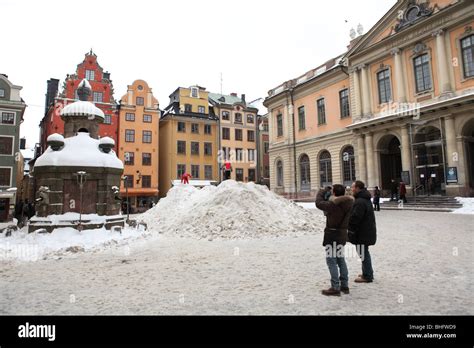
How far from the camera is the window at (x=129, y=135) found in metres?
37.9

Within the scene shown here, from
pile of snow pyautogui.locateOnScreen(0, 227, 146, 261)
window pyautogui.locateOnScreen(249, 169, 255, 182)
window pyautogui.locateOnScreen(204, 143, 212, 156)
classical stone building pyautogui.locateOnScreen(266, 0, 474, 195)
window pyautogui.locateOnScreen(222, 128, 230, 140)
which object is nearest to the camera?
pile of snow pyautogui.locateOnScreen(0, 227, 146, 261)

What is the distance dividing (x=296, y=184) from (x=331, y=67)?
547 inches

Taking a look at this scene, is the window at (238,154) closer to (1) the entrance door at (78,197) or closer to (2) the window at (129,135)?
(2) the window at (129,135)

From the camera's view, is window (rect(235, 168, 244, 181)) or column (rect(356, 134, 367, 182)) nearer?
column (rect(356, 134, 367, 182))

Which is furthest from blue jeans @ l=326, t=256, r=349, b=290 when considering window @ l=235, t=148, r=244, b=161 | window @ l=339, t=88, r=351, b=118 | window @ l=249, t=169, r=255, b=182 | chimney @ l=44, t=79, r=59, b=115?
chimney @ l=44, t=79, r=59, b=115

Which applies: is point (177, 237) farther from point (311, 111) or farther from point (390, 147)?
point (311, 111)

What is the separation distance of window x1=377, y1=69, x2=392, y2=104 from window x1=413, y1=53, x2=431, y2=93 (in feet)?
8.10

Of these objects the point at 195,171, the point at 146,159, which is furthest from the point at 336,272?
the point at 195,171

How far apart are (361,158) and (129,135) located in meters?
27.2

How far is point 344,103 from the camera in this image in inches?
1249

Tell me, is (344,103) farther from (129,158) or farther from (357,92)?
(129,158)

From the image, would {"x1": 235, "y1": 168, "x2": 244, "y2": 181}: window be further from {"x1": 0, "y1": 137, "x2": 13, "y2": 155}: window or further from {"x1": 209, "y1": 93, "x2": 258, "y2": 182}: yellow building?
{"x1": 0, "y1": 137, "x2": 13, "y2": 155}: window

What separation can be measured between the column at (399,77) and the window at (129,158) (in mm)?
29666

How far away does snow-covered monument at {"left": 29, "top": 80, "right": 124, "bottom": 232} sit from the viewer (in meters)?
11.5
